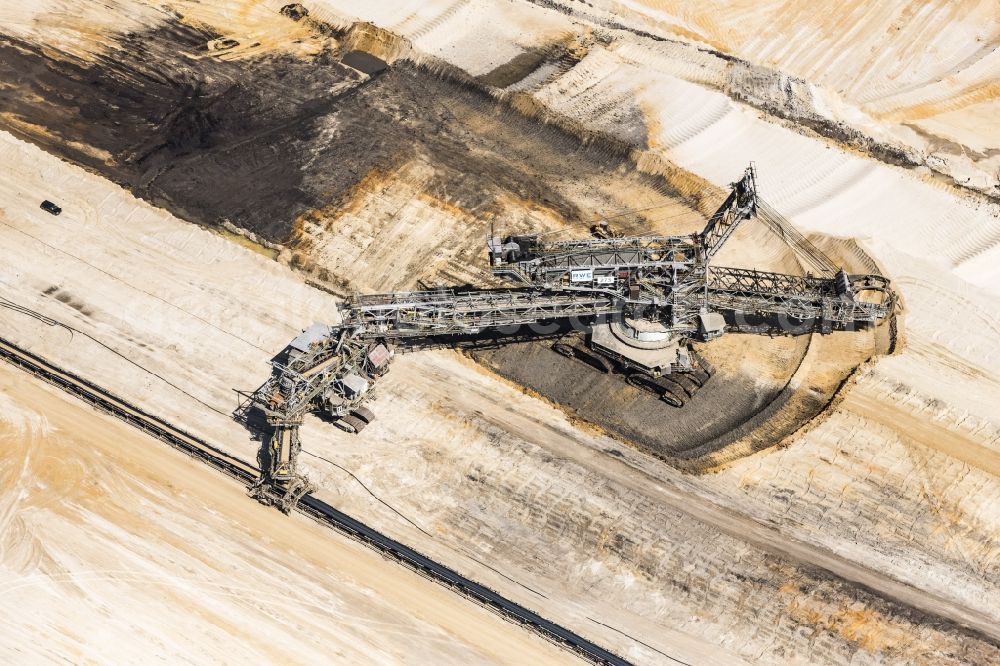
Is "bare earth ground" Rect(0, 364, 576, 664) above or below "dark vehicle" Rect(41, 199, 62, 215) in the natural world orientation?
below

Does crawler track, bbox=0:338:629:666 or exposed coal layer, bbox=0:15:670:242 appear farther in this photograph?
exposed coal layer, bbox=0:15:670:242

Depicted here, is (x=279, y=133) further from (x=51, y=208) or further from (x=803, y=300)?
(x=803, y=300)

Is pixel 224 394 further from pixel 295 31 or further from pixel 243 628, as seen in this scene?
pixel 295 31

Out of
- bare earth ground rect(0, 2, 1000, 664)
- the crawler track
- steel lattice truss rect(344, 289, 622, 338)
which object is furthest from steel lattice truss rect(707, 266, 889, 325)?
the crawler track

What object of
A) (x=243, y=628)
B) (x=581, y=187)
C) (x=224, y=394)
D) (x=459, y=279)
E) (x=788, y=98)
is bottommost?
(x=243, y=628)

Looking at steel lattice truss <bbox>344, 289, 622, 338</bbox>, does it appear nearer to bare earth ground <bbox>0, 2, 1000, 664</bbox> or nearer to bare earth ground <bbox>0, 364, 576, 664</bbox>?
bare earth ground <bbox>0, 2, 1000, 664</bbox>

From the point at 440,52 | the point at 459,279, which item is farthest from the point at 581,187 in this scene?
the point at 440,52

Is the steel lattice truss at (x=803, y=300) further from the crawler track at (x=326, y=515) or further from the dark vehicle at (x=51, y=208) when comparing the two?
the dark vehicle at (x=51, y=208)
